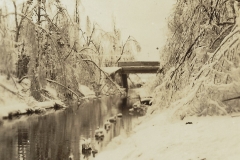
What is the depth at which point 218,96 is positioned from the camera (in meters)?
8.58

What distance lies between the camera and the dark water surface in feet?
32.2

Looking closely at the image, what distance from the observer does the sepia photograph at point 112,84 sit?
7.43 meters

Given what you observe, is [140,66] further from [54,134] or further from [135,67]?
[54,134]

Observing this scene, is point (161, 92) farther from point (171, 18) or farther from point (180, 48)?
point (171, 18)

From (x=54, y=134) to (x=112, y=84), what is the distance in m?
12.7

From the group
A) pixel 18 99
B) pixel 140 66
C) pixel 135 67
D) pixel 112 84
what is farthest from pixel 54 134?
pixel 135 67

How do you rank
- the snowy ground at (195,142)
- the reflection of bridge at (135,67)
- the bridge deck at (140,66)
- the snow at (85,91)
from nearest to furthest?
the snowy ground at (195,142) < the snow at (85,91) < the reflection of bridge at (135,67) < the bridge deck at (140,66)

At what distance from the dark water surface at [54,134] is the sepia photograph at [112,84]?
0.11ft

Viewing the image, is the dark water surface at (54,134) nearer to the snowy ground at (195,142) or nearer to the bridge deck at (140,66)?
the snowy ground at (195,142)

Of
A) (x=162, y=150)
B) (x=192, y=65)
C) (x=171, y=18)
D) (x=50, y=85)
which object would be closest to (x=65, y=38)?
(x=50, y=85)

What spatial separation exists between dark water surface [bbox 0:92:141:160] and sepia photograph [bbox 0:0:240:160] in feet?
0.11

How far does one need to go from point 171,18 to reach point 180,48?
3.08m

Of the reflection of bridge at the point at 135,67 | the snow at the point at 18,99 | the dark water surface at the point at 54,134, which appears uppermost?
the reflection of bridge at the point at 135,67

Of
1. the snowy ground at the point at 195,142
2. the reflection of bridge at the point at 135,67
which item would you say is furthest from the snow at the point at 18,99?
the reflection of bridge at the point at 135,67
